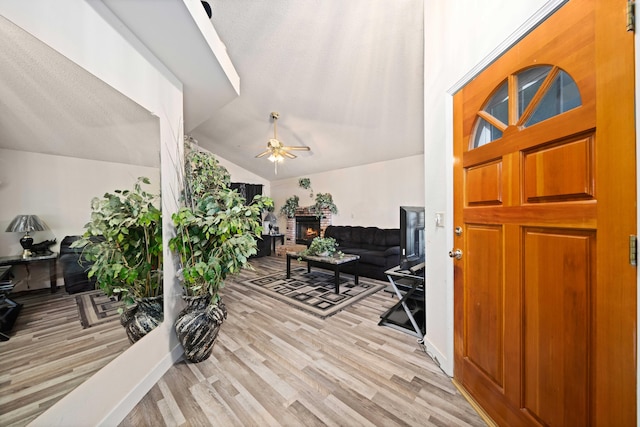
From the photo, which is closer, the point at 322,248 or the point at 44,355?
the point at 44,355

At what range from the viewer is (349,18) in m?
2.26

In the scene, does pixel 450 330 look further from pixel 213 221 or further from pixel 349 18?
pixel 349 18

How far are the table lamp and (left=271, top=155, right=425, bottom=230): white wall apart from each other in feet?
16.2

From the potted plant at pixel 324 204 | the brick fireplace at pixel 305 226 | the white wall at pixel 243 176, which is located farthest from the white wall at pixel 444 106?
the white wall at pixel 243 176

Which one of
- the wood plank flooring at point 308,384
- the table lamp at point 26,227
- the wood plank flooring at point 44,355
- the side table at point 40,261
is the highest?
the table lamp at point 26,227

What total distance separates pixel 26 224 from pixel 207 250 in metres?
0.99

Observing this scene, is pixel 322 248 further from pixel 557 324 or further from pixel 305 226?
pixel 557 324

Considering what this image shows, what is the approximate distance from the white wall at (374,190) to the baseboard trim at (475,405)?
360cm

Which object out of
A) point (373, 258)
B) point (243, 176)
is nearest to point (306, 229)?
point (243, 176)

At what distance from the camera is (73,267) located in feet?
4.05

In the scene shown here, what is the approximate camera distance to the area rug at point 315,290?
2.93 m

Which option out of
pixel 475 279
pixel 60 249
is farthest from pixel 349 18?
pixel 60 249

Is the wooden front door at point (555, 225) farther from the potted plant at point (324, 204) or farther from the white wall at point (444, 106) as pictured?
the potted plant at point (324, 204)

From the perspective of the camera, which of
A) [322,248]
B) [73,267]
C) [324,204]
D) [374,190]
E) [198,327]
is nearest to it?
[73,267]
